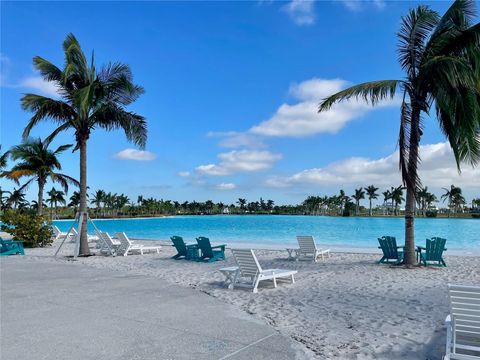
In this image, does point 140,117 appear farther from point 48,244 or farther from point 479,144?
point 479,144

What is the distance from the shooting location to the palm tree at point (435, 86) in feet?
30.7

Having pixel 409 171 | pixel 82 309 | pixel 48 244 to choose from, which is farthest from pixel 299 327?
pixel 48 244

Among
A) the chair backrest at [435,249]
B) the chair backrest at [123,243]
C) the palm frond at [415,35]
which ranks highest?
the palm frond at [415,35]

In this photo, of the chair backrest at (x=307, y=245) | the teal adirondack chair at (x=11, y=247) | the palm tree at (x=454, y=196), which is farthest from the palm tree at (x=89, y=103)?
the palm tree at (x=454, y=196)

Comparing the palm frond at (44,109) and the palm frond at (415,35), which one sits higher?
the palm frond at (415,35)

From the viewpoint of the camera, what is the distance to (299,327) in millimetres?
5137

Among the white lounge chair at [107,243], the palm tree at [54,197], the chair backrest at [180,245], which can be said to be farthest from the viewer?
the palm tree at [54,197]

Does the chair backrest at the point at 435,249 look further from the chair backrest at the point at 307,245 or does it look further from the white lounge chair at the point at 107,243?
the white lounge chair at the point at 107,243

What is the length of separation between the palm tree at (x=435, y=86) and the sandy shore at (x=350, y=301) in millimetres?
1932

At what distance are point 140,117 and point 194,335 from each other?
1099cm

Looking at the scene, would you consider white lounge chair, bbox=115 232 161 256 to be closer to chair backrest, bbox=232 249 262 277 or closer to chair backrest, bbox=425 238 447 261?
chair backrest, bbox=232 249 262 277

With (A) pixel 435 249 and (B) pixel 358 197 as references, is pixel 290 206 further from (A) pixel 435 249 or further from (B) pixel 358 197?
(A) pixel 435 249

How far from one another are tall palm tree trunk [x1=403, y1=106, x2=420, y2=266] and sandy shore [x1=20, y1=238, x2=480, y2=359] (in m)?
0.53

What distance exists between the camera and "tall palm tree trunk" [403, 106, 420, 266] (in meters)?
10.1
